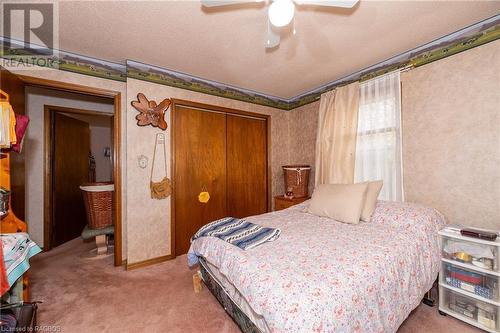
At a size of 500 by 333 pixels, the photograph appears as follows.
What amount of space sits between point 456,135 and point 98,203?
416 cm

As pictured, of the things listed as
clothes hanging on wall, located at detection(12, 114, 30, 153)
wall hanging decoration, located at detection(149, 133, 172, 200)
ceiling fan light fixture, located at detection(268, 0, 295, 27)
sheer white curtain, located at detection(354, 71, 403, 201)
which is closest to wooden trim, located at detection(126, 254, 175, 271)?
wall hanging decoration, located at detection(149, 133, 172, 200)

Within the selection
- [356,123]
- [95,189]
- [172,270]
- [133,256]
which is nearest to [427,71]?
[356,123]

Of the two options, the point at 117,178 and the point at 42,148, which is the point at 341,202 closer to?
the point at 117,178

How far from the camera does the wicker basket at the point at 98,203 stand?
280 cm

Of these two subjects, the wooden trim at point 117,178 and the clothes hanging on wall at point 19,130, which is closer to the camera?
the clothes hanging on wall at point 19,130

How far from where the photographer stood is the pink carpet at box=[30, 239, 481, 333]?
158cm

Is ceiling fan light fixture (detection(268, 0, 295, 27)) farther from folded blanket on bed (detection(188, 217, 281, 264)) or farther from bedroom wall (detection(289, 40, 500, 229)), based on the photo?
bedroom wall (detection(289, 40, 500, 229))

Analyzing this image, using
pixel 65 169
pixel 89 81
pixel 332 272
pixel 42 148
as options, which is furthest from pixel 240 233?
pixel 65 169

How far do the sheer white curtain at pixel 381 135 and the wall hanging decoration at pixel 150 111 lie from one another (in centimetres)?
250

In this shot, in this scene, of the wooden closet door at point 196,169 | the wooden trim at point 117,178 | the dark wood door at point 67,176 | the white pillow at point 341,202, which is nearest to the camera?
the white pillow at point 341,202

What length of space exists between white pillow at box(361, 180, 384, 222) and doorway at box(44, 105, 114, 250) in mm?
3882

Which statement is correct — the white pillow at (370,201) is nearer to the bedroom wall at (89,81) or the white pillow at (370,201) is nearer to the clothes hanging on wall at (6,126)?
the bedroom wall at (89,81)

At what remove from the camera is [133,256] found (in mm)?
2482

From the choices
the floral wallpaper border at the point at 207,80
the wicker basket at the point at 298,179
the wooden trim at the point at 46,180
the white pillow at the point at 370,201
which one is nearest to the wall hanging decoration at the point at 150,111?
the floral wallpaper border at the point at 207,80
